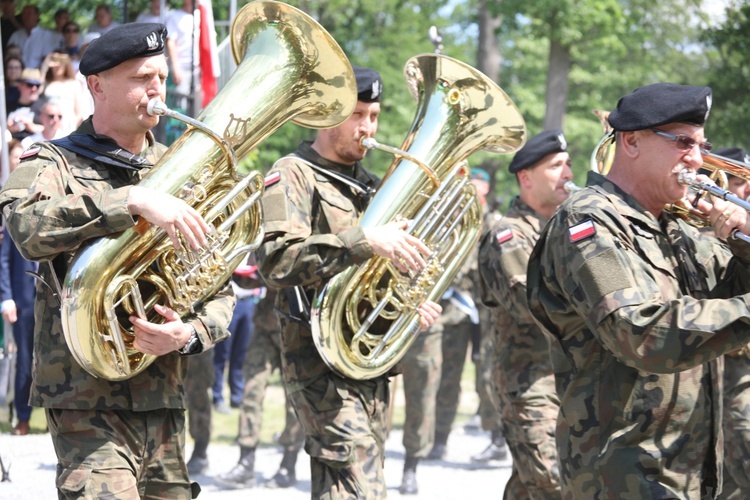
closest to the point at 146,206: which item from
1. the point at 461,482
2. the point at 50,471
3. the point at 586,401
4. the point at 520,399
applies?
the point at 586,401

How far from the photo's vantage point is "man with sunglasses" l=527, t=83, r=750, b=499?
10.9 feet

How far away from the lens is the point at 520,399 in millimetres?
5906

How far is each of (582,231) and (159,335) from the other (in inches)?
58.4

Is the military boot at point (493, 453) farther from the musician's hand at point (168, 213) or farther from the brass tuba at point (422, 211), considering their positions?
the musician's hand at point (168, 213)

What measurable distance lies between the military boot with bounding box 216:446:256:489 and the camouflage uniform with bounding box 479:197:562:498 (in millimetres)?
2594

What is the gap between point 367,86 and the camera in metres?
5.17

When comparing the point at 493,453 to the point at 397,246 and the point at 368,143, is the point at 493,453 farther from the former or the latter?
the point at 397,246

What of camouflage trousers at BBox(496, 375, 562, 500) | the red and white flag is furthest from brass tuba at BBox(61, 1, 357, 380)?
the red and white flag

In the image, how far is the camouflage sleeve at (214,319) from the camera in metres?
4.00

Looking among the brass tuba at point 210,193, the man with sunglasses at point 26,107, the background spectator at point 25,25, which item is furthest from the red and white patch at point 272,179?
the background spectator at point 25,25

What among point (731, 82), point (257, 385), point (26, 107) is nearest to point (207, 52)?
point (26, 107)

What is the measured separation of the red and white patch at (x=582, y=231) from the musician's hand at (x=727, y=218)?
444 millimetres

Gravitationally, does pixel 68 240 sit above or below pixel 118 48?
below

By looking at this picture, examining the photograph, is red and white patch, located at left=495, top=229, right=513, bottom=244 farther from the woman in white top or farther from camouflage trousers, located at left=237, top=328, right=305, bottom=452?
the woman in white top
